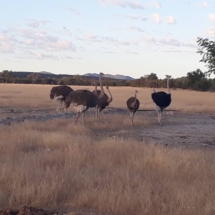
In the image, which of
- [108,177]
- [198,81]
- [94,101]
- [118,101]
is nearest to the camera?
[108,177]

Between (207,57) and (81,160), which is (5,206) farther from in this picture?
(207,57)

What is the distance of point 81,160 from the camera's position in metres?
10.3

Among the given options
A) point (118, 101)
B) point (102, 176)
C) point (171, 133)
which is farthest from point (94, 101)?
point (118, 101)

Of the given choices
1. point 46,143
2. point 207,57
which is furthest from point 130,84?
point 46,143

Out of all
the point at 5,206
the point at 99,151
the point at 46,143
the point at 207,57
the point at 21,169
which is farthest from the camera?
the point at 207,57

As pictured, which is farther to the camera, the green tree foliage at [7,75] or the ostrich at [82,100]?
the green tree foliage at [7,75]

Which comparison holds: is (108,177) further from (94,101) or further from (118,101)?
(118,101)

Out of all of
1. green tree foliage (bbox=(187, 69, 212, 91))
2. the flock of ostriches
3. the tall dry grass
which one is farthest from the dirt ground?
green tree foliage (bbox=(187, 69, 212, 91))

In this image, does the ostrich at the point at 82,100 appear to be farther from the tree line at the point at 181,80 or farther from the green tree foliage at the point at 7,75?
the green tree foliage at the point at 7,75

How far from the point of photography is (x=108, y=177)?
841 centimetres

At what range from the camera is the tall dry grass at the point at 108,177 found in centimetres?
705

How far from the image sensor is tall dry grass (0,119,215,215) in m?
7.05

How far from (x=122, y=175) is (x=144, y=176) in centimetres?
56

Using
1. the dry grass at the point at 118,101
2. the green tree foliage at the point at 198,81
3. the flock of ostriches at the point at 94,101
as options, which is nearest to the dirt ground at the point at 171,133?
the flock of ostriches at the point at 94,101
